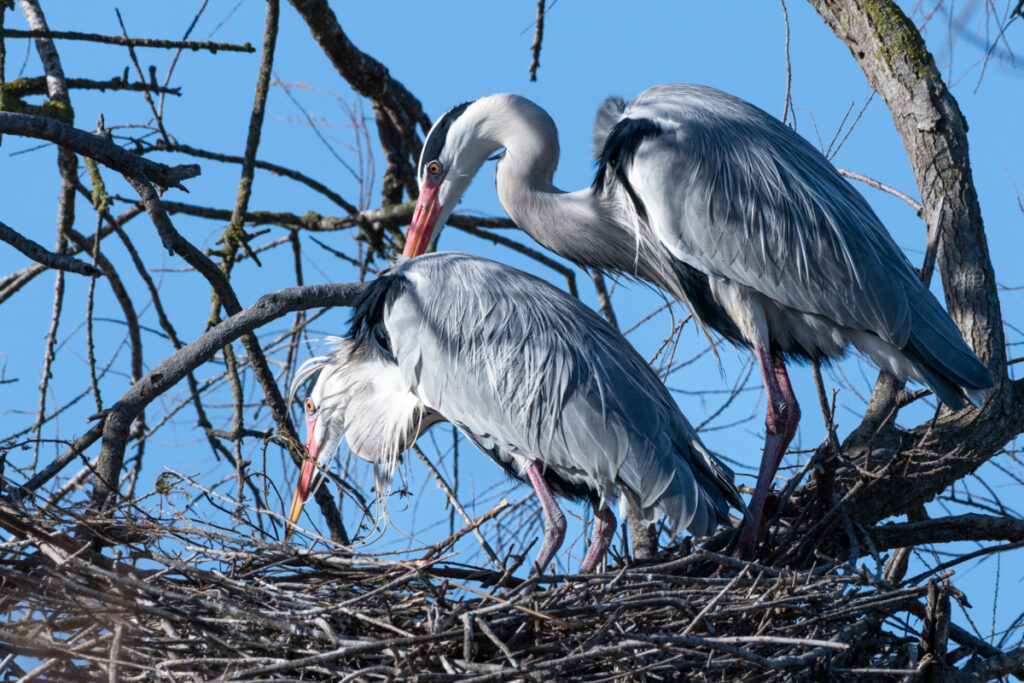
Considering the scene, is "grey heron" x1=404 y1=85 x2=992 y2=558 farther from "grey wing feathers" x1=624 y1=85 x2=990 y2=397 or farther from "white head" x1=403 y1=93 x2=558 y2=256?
"white head" x1=403 y1=93 x2=558 y2=256

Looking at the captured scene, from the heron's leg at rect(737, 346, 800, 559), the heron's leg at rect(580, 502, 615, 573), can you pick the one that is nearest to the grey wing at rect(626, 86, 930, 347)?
the heron's leg at rect(737, 346, 800, 559)

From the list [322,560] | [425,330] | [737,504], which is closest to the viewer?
[322,560]

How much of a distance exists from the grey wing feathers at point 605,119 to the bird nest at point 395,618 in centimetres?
168

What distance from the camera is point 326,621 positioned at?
2650mm

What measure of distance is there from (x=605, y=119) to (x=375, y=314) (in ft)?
3.52

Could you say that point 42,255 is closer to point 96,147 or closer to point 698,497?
point 96,147

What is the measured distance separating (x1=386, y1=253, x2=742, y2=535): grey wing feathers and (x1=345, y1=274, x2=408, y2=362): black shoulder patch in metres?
0.06

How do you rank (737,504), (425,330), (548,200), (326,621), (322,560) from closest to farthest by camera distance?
(326,621)
(322,560)
(737,504)
(425,330)
(548,200)

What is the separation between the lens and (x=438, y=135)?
176 inches

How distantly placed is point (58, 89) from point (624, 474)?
209 cm

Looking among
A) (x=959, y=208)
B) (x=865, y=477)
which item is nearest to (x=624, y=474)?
(x=865, y=477)

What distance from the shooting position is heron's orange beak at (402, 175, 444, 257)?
4422 mm

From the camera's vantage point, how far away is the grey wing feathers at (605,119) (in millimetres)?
4180

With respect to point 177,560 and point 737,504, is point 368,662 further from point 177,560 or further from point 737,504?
point 737,504
